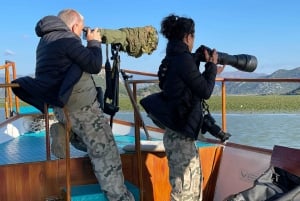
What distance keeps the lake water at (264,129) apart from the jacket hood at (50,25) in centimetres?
160

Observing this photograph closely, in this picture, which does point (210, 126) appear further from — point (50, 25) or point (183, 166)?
point (50, 25)

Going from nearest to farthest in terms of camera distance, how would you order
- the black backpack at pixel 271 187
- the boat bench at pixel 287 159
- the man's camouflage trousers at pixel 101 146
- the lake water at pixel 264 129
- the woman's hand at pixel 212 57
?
the black backpack at pixel 271 187, the boat bench at pixel 287 159, the woman's hand at pixel 212 57, the man's camouflage trousers at pixel 101 146, the lake water at pixel 264 129

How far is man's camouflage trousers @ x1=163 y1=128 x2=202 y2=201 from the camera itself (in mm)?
2539

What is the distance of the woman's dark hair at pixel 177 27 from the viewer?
2422 mm

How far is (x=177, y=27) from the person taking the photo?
7.97 feet

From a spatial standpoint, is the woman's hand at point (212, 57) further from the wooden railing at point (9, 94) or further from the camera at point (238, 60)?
the wooden railing at point (9, 94)

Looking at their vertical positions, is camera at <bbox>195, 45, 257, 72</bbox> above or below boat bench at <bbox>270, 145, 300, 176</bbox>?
above

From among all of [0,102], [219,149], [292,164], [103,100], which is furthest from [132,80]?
[0,102]

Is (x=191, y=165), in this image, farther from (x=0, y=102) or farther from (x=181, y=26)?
(x=0, y=102)

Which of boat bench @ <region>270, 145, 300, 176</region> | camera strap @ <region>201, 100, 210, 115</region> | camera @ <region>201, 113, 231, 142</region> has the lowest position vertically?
boat bench @ <region>270, 145, 300, 176</region>

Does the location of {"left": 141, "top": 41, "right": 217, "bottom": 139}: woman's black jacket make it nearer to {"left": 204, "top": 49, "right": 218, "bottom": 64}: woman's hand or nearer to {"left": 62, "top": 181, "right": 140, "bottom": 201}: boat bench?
{"left": 204, "top": 49, "right": 218, "bottom": 64}: woman's hand

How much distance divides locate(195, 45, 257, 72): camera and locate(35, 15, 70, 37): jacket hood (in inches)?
31.7

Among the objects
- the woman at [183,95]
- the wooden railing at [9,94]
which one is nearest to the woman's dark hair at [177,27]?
the woman at [183,95]

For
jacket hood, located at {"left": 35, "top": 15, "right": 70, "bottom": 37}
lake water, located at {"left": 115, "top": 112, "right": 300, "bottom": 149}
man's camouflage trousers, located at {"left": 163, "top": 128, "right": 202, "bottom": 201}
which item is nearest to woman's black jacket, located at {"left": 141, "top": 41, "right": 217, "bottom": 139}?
man's camouflage trousers, located at {"left": 163, "top": 128, "right": 202, "bottom": 201}
